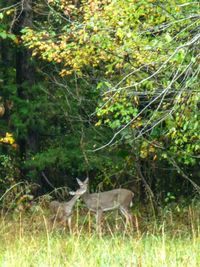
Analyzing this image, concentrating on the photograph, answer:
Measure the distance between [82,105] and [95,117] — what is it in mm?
798

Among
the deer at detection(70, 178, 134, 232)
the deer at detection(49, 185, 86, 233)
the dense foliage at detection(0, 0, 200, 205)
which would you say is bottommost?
the deer at detection(70, 178, 134, 232)

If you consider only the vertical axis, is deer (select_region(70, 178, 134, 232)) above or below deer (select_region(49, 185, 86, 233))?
below

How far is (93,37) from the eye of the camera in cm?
1302

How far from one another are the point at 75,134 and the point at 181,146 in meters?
3.72

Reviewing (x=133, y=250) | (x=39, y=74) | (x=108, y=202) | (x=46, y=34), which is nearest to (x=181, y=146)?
(x=108, y=202)

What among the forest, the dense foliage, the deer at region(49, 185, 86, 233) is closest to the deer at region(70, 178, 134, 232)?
the forest

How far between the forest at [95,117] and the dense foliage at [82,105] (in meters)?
0.03

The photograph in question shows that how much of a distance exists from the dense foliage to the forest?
3 centimetres

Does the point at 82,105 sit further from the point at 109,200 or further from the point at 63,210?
the point at 63,210

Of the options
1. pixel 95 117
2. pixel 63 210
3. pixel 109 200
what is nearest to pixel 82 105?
pixel 95 117

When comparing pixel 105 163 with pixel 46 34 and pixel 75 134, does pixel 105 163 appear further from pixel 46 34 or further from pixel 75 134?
pixel 46 34

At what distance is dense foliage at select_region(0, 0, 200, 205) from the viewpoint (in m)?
13.9

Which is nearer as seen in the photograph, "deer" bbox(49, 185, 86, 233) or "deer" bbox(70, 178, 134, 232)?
"deer" bbox(49, 185, 86, 233)

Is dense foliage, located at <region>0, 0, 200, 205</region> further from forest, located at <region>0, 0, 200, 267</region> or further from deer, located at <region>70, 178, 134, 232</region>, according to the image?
deer, located at <region>70, 178, 134, 232</region>
